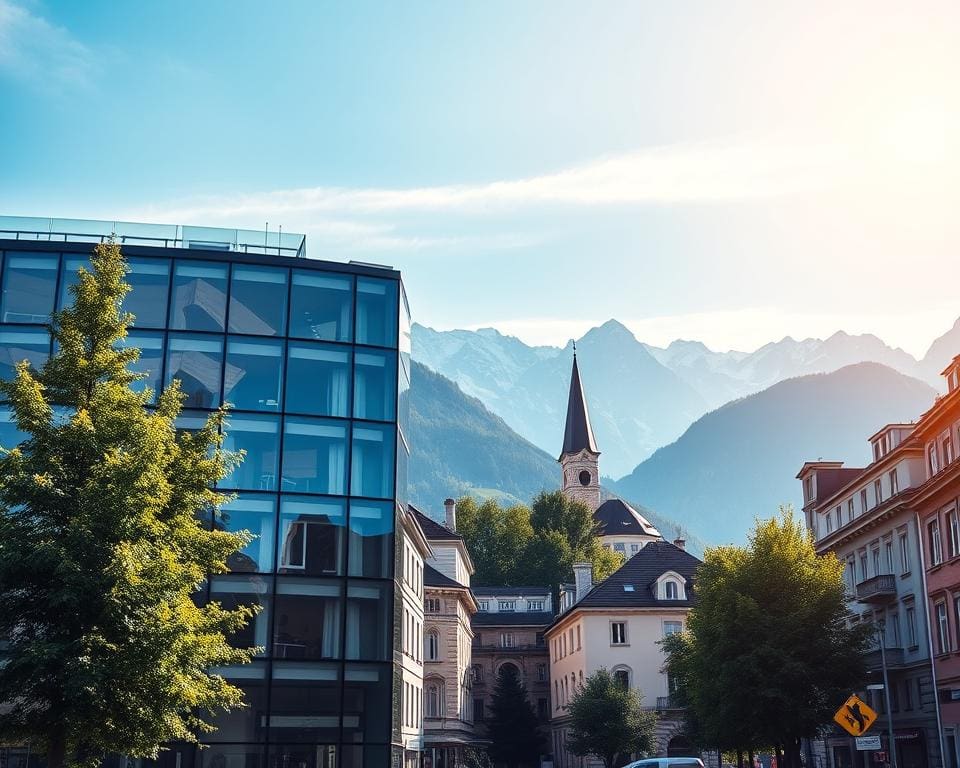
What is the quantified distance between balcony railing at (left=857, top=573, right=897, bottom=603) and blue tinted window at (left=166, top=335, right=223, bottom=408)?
31.6 m

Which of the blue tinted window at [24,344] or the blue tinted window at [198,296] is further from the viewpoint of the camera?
the blue tinted window at [198,296]

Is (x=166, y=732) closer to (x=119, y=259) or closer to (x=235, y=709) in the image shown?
(x=119, y=259)

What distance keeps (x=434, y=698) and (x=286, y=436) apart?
41.9 meters

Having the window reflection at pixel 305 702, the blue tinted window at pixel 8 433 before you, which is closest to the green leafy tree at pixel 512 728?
the window reflection at pixel 305 702

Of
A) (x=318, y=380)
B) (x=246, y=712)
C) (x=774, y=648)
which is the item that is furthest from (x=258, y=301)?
(x=774, y=648)

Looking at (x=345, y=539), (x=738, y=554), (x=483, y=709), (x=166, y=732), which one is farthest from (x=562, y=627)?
(x=166, y=732)

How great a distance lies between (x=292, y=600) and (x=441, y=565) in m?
41.0

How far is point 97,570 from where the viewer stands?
68.9 feet

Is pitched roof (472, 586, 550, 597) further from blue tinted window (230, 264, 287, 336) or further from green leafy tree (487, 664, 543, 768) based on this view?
blue tinted window (230, 264, 287, 336)

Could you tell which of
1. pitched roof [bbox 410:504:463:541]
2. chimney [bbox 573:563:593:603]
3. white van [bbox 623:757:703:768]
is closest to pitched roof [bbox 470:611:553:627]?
chimney [bbox 573:563:593:603]

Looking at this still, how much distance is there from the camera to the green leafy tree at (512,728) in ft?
284

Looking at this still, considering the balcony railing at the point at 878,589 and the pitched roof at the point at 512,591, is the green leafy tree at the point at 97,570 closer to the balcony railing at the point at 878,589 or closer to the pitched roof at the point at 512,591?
the balcony railing at the point at 878,589

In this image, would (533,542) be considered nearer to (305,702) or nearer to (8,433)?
(305,702)

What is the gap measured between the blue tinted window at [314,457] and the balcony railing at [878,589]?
27.1m
